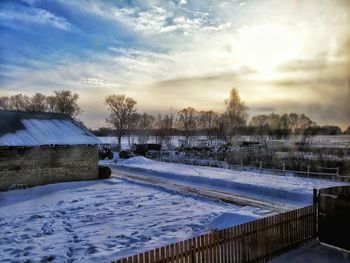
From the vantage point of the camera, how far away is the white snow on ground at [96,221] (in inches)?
417

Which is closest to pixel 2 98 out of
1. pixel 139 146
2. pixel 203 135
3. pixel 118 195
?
pixel 139 146

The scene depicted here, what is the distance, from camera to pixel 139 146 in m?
55.1

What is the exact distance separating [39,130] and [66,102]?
195 ft

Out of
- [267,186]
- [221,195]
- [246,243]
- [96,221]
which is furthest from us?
Answer: [267,186]

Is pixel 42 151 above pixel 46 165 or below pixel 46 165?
above

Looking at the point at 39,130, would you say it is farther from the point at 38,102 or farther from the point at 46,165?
the point at 38,102

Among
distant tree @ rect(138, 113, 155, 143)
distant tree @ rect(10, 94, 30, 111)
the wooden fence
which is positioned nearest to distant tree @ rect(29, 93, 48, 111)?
distant tree @ rect(10, 94, 30, 111)

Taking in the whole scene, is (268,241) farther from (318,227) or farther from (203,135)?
(203,135)

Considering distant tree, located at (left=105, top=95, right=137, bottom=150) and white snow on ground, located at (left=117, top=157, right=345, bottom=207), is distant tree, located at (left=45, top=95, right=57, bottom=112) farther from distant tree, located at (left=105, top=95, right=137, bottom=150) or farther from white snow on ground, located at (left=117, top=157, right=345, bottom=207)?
white snow on ground, located at (left=117, top=157, right=345, bottom=207)

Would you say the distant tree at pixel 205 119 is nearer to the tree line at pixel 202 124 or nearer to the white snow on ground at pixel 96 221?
the tree line at pixel 202 124

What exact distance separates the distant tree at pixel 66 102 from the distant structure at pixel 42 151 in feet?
179

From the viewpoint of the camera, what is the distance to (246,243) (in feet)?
28.0

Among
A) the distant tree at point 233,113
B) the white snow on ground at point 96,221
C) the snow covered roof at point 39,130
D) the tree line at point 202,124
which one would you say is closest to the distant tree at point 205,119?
the tree line at point 202,124

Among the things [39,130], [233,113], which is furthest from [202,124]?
[39,130]
